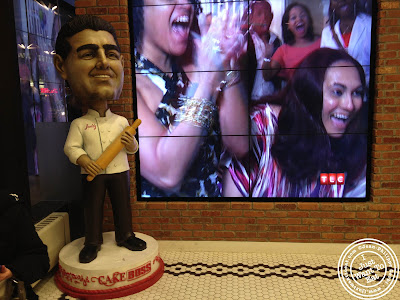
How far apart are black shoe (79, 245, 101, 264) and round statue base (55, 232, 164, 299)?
30 millimetres

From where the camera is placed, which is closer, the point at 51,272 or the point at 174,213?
the point at 51,272

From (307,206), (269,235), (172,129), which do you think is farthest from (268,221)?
(172,129)

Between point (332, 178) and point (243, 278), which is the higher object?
point (332, 178)

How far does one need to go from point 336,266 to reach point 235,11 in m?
2.30

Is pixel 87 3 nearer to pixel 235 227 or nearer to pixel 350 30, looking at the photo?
pixel 350 30

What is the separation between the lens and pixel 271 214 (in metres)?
3.19

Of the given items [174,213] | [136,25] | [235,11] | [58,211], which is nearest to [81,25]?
[136,25]

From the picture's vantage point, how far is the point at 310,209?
3.14 metres

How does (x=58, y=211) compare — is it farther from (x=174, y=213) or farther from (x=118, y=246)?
(x=174, y=213)

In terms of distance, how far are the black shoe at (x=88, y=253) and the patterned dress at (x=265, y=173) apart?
1335 mm

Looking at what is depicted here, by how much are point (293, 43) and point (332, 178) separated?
1233mm

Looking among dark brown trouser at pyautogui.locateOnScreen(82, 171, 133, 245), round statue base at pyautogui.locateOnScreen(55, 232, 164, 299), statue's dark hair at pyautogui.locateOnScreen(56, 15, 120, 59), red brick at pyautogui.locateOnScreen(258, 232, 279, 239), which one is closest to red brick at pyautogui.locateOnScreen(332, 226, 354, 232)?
red brick at pyautogui.locateOnScreen(258, 232, 279, 239)

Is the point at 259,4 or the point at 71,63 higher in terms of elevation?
the point at 259,4

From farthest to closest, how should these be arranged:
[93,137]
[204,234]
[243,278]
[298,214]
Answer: [204,234]
[298,214]
[243,278]
[93,137]
